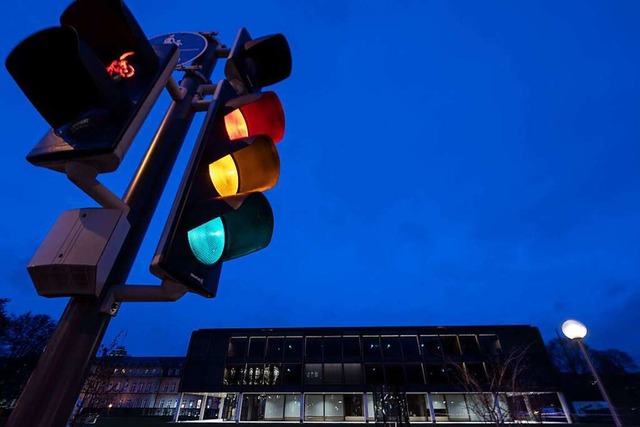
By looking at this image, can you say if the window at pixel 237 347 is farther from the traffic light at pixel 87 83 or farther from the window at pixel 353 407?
the traffic light at pixel 87 83

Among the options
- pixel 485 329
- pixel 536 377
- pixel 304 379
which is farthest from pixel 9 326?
pixel 536 377

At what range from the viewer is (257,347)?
3884cm

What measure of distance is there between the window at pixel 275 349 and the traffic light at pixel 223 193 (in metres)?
40.2

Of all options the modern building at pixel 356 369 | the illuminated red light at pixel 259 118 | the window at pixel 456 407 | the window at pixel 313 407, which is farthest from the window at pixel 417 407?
the illuminated red light at pixel 259 118

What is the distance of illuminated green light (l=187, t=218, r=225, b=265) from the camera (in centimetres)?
143

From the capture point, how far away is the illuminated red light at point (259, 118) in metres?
1.90

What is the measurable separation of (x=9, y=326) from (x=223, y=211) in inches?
1831

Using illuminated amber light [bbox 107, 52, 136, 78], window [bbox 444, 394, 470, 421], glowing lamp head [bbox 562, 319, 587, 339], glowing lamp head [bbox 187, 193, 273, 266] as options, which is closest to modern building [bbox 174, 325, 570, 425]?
window [bbox 444, 394, 470, 421]

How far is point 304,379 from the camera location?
36.8m

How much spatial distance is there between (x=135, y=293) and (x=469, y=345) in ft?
146

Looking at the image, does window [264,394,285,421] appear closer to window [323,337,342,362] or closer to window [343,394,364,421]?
window [343,394,364,421]

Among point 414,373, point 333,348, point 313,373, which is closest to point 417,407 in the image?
point 414,373

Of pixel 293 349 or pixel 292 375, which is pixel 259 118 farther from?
pixel 292 375

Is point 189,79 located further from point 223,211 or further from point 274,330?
point 274,330
